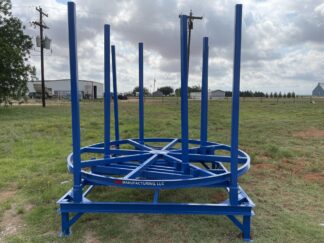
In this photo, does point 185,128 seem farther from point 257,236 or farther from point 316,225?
point 316,225

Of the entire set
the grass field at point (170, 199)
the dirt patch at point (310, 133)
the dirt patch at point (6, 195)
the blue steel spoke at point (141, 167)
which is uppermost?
the blue steel spoke at point (141, 167)

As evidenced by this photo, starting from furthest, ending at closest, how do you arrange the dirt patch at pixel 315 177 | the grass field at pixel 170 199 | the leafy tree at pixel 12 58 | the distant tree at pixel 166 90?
1. the distant tree at pixel 166 90
2. the leafy tree at pixel 12 58
3. the dirt patch at pixel 315 177
4. the grass field at pixel 170 199

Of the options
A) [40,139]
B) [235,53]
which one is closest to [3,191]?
[235,53]

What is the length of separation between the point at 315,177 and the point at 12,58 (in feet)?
66.3

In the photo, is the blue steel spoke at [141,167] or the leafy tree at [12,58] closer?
the blue steel spoke at [141,167]

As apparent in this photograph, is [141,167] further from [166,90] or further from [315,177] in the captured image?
[166,90]

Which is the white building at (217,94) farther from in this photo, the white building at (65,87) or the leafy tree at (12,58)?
the leafy tree at (12,58)

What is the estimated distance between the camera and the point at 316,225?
132 inches

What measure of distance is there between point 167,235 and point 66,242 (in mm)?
972

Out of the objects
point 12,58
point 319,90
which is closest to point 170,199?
point 12,58

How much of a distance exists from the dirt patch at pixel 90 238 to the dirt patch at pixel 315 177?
3634mm

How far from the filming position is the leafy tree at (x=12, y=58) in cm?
2041

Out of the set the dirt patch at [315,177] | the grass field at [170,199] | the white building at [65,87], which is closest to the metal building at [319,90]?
the white building at [65,87]

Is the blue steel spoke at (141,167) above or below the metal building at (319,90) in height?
below
